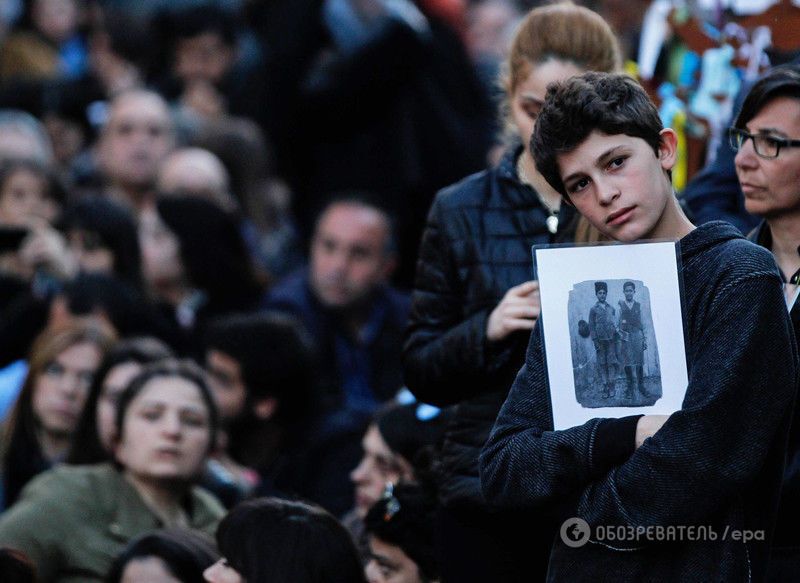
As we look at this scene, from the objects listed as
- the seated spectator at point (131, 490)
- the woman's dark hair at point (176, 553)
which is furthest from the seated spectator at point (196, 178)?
the woman's dark hair at point (176, 553)

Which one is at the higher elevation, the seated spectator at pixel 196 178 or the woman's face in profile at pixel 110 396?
the seated spectator at pixel 196 178

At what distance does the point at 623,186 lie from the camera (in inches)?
130

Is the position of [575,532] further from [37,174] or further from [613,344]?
[37,174]

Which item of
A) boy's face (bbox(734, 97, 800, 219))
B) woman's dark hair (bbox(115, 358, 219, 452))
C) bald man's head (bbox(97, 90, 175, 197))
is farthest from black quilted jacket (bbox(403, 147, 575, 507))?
bald man's head (bbox(97, 90, 175, 197))

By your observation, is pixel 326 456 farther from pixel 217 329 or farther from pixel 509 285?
pixel 509 285

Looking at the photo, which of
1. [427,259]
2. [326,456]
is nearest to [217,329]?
[326,456]

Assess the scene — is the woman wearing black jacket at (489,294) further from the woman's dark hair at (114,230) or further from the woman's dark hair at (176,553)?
the woman's dark hair at (114,230)

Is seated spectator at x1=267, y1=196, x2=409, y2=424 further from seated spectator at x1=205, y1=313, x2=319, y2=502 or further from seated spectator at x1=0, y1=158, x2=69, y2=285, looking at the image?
seated spectator at x1=0, y1=158, x2=69, y2=285

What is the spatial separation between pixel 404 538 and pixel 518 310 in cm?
156

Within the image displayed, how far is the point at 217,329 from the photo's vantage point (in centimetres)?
760

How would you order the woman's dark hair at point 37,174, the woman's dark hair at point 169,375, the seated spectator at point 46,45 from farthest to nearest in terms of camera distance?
the seated spectator at point 46,45 < the woman's dark hair at point 37,174 < the woman's dark hair at point 169,375

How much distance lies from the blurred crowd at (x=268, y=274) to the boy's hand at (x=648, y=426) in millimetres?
827

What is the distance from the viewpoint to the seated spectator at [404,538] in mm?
5277

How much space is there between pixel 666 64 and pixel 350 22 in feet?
11.2
